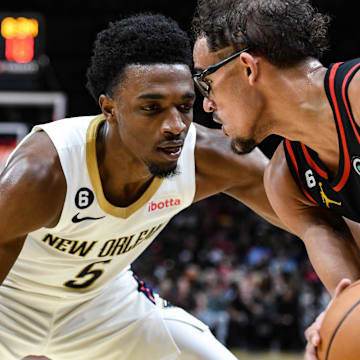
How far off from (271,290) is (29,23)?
5.56m

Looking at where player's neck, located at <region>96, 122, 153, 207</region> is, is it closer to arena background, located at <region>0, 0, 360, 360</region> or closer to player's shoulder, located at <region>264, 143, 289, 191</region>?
player's shoulder, located at <region>264, 143, 289, 191</region>

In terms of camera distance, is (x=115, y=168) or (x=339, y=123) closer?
(x=339, y=123)

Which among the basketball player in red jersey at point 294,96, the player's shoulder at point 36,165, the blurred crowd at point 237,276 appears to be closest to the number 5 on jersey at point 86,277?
the player's shoulder at point 36,165

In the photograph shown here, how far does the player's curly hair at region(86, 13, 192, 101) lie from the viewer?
3209 millimetres

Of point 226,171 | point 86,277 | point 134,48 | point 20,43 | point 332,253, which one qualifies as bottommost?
point 20,43

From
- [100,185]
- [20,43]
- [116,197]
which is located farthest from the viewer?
[20,43]

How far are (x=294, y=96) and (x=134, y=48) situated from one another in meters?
1.12

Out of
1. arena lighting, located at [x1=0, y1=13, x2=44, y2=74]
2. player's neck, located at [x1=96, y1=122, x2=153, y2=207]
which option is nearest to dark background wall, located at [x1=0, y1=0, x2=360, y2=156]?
arena lighting, located at [x1=0, y1=13, x2=44, y2=74]

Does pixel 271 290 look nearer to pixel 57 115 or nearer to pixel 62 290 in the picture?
pixel 57 115

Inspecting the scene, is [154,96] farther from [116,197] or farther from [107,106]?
[116,197]

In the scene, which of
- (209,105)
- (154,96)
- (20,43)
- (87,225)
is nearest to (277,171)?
(209,105)

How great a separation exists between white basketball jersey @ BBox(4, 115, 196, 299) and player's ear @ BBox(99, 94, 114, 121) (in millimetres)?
61

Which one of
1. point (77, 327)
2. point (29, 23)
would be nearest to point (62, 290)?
point (77, 327)

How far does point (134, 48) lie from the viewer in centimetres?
323
